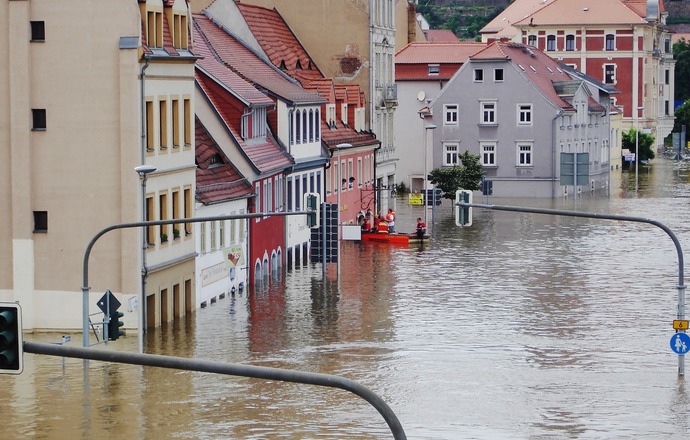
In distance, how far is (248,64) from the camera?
69562 millimetres

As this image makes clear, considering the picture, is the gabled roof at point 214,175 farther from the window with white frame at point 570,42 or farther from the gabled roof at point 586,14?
the window with white frame at point 570,42

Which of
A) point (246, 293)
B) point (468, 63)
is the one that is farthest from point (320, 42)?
point (246, 293)

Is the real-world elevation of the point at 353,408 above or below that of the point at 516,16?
below

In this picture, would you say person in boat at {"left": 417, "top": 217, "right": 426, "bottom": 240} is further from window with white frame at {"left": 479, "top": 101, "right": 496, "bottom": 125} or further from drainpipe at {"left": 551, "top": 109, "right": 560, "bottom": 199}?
window with white frame at {"left": 479, "top": 101, "right": 496, "bottom": 125}

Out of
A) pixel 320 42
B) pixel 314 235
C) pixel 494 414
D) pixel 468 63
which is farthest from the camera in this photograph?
pixel 468 63

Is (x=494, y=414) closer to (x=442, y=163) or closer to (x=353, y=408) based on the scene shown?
(x=353, y=408)

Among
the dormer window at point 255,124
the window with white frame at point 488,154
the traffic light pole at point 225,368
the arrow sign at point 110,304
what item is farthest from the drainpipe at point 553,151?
the traffic light pole at point 225,368

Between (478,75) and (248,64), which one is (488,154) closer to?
(478,75)

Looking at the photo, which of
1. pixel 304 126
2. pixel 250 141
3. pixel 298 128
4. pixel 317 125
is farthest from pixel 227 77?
pixel 317 125

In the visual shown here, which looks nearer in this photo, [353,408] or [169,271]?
[353,408]

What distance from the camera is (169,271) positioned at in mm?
47281

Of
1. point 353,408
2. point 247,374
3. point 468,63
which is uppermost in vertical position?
point 468,63

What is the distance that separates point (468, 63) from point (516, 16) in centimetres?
8468

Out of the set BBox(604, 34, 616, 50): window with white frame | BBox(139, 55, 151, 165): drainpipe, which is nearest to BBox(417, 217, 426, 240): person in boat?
BBox(139, 55, 151, 165): drainpipe
